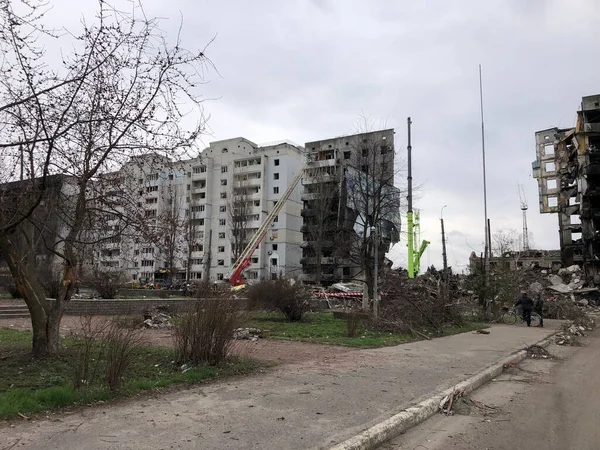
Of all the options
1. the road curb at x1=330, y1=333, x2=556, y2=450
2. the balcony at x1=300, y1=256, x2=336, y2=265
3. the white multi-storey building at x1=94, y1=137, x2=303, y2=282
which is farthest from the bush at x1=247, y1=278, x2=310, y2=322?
the balcony at x1=300, y1=256, x2=336, y2=265

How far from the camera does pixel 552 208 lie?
90.8 meters

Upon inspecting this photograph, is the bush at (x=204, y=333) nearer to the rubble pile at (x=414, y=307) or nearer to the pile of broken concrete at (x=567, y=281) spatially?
the rubble pile at (x=414, y=307)

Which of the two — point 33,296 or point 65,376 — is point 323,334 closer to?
point 33,296

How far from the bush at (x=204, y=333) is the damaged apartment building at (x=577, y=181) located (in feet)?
215

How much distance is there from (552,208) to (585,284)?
40754 millimetres

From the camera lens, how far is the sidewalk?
4.93m

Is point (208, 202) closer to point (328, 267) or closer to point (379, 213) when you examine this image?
point (328, 267)

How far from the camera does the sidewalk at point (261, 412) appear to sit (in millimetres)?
4930

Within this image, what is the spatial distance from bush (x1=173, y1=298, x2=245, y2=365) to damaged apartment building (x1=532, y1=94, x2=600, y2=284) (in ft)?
215

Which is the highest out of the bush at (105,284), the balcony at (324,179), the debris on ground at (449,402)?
the balcony at (324,179)

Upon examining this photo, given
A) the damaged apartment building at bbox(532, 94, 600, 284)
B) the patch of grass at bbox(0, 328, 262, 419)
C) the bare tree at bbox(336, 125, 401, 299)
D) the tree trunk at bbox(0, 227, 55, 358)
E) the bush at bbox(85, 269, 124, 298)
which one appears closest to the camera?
the patch of grass at bbox(0, 328, 262, 419)

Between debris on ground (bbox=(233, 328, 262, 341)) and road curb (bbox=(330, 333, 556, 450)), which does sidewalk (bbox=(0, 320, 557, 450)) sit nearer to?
road curb (bbox=(330, 333, 556, 450))

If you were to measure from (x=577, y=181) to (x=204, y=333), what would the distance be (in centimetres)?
7745

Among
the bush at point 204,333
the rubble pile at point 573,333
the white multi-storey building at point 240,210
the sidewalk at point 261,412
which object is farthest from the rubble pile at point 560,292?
the white multi-storey building at point 240,210
